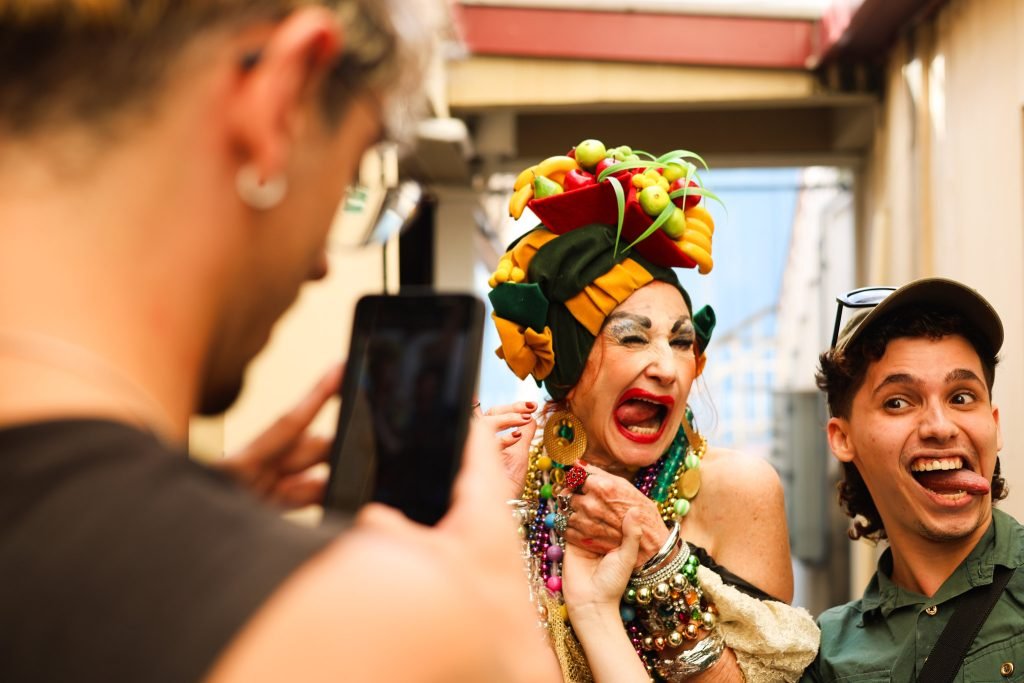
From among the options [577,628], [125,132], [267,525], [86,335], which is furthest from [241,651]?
[577,628]

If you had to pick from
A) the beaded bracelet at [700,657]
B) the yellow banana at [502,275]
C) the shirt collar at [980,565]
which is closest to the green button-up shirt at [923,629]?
the shirt collar at [980,565]

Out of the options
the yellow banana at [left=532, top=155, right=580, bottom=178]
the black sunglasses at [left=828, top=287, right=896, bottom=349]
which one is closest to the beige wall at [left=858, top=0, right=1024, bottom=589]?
the black sunglasses at [left=828, top=287, right=896, bottom=349]

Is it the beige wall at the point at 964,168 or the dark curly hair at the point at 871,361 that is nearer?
the dark curly hair at the point at 871,361

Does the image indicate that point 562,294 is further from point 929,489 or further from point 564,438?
point 929,489

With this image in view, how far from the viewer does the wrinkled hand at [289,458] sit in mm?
905

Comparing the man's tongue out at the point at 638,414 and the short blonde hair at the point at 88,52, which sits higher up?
the short blonde hair at the point at 88,52

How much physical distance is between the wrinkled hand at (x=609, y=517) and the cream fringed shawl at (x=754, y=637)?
13cm

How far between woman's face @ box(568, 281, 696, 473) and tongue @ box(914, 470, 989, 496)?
59cm

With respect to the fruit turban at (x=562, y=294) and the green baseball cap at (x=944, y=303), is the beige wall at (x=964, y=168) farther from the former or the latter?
the fruit turban at (x=562, y=294)

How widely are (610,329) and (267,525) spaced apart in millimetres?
1975

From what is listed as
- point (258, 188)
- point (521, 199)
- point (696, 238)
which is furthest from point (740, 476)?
point (258, 188)

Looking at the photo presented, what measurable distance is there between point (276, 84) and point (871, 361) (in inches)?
74.4

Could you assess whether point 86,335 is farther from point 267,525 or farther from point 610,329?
point 610,329

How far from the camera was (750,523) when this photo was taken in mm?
2471
